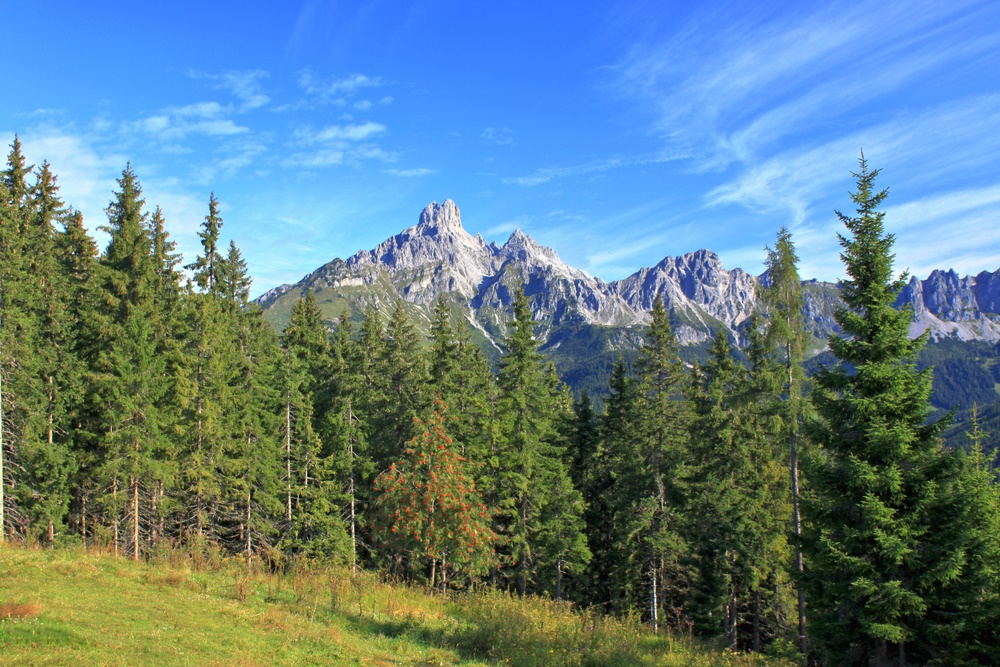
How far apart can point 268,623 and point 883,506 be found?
13.8m

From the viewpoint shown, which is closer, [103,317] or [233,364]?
[103,317]

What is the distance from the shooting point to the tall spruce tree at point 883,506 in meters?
12.8

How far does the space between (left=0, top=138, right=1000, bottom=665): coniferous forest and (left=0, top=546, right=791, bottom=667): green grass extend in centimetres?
356

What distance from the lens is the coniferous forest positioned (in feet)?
44.8

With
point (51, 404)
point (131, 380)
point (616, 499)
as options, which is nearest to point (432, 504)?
point (131, 380)

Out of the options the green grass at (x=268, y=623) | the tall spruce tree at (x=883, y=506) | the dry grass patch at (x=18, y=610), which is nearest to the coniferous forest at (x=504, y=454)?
the tall spruce tree at (x=883, y=506)

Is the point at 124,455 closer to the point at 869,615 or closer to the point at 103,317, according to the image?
the point at 103,317

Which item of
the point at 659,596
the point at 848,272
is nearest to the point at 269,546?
the point at 659,596

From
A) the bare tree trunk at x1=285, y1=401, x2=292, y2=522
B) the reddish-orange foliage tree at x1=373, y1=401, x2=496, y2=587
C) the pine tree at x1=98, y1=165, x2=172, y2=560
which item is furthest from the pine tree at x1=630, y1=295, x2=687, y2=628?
the pine tree at x1=98, y1=165, x2=172, y2=560

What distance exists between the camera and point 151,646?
858cm

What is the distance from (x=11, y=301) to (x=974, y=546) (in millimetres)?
31395

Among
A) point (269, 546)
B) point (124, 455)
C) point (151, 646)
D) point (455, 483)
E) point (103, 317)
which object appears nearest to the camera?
point (151, 646)

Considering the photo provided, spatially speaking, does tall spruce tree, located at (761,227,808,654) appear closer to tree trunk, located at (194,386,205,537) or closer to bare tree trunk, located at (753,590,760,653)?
bare tree trunk, located at (753,590,760,653)

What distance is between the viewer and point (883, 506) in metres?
13.3
